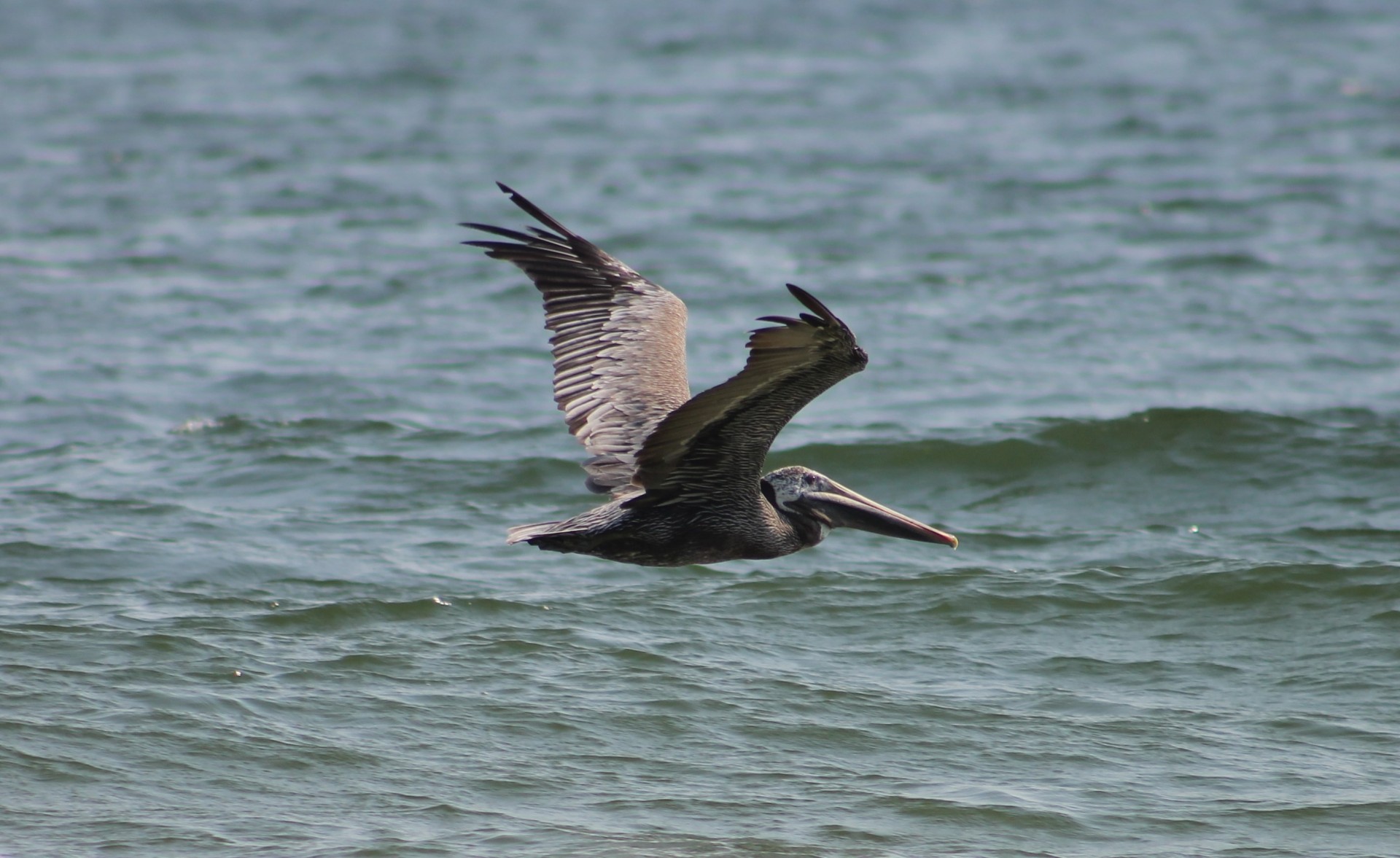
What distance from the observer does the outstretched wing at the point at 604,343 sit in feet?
22.1

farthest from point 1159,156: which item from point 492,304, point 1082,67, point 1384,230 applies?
point 492,304

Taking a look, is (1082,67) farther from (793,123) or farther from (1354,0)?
(1354,0)

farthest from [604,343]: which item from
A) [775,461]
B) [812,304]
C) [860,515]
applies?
[775,461]

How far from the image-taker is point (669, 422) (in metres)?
5.67

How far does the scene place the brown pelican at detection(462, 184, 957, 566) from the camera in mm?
5355

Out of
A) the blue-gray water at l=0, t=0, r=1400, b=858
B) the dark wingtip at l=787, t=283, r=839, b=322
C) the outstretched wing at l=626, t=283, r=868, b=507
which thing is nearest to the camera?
the dark wingtip at l=787, t=283, r=839, b=322

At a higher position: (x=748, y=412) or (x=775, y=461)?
(x=748, y=412)

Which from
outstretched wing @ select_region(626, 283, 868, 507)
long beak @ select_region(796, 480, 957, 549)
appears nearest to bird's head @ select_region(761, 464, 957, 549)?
long beak @ select_region(796, 480, 957, 549)

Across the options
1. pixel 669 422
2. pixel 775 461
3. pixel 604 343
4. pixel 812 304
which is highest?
pixel 812 304

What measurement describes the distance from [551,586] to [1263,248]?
29.7ft

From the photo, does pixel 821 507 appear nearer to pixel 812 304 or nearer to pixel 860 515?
pixel 860 515

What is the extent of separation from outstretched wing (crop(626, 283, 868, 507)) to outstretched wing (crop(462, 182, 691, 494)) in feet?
1.67

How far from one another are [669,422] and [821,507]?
3.34ft

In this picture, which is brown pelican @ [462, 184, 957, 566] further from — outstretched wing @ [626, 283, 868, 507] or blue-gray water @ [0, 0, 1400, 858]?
blue-gray water @ [0, 0, 1400, 858]
